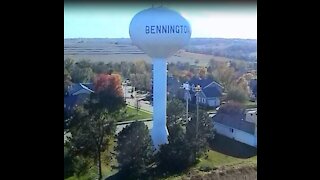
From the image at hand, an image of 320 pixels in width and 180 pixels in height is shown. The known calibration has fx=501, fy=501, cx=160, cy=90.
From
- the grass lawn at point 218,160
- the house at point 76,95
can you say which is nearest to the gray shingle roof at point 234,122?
the grass lawn at point 218,160

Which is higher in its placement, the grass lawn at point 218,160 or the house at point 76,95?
the house at point 76,95

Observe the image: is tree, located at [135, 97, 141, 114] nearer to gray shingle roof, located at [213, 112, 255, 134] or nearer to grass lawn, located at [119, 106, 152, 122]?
grass lawn, located at [119, 106, 152, 122]

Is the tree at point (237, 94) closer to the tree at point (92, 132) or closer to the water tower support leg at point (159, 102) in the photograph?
the water tower support leg at point (159, 102)

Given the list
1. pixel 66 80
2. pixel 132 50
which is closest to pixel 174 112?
pixel 132 50
